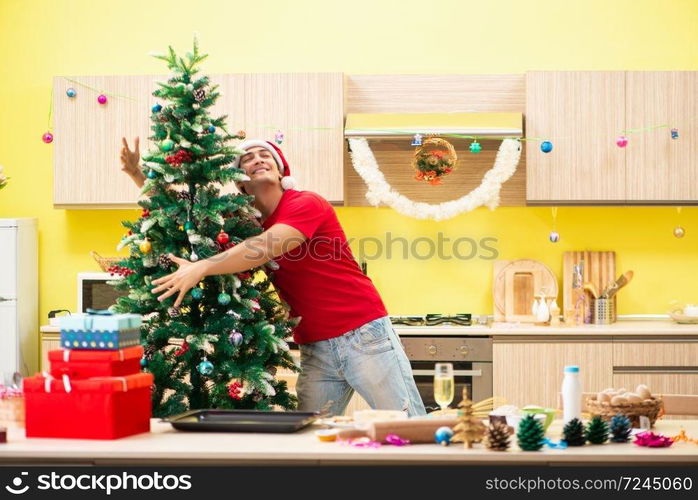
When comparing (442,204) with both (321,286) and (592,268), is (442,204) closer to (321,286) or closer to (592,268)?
(592,268)

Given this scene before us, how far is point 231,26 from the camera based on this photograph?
5.86 m

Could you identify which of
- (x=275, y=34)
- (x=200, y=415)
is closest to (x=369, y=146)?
(x=275, y=34)

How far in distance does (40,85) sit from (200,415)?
12.3 feet

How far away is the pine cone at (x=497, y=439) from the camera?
239 cm

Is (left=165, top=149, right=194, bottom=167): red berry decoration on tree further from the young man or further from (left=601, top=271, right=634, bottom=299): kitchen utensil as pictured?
(left=601, top=271, right=634, bottom=299): kitchen utensil

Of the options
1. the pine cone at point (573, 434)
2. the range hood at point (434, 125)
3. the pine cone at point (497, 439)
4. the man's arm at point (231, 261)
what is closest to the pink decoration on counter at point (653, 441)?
the pine cone at point (573, 434)

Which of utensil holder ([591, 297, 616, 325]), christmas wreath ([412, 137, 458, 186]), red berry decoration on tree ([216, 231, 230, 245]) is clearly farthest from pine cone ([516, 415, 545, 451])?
utensil holder ([591, 297, 616, 325])

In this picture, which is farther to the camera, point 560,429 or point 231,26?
point 231,26

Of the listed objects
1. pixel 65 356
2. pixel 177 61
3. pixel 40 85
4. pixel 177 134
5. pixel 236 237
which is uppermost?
pixel 40 85

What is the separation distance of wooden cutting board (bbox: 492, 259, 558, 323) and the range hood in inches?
34.0

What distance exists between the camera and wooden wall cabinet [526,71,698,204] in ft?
17.3

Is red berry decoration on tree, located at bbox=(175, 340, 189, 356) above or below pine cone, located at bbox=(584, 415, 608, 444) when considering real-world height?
above

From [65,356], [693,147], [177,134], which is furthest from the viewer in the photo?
[693,147]
